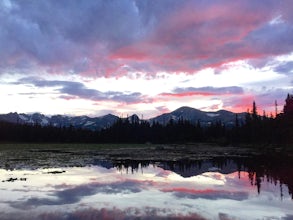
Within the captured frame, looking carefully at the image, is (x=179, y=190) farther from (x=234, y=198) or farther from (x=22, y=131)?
(x=22, y=131)

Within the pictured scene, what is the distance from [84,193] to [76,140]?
168 meters

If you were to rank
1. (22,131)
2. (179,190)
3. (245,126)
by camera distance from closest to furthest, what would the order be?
(179,190), (245,126), (22,131)

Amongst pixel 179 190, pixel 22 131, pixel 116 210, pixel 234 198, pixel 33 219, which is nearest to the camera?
pixel 33 219

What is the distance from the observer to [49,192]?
25.6 metres

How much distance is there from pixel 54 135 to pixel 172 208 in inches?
6893

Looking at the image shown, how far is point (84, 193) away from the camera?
25203 mm

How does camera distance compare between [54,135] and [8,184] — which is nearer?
[8,184]

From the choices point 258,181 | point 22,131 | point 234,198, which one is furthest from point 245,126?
point 234,198

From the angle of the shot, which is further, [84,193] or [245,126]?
[245,126]

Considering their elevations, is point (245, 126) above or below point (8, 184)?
above

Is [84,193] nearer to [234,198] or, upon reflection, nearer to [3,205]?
[3,205]

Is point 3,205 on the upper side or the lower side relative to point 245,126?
lower

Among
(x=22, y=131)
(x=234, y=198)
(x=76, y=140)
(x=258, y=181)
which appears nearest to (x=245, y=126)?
(x=76, y=140)

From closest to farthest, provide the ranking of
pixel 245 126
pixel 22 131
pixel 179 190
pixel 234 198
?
pixel 234 198 < pixel 179 190 < pixel 245 126 < pixel 22 131
